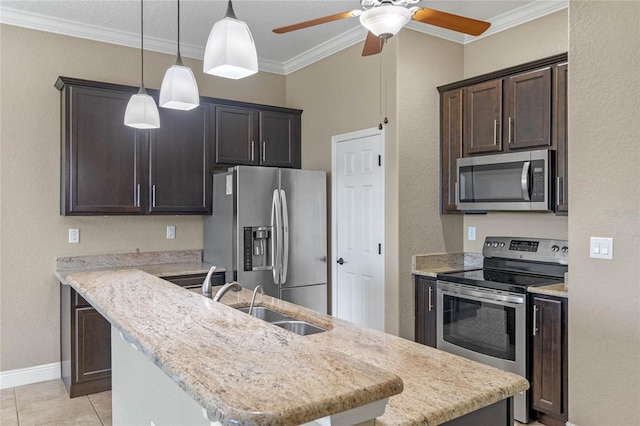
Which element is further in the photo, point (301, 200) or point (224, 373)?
point (301, 200)

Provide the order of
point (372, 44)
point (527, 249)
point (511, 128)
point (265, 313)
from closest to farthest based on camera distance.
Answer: point (265, 313)
point (372, 44)
point (511, 128)
point (527, 249)

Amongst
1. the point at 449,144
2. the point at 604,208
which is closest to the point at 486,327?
→ the point at 604,208

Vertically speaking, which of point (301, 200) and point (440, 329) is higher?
point (301, 200)

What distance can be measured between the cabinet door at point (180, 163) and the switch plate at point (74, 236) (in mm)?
640

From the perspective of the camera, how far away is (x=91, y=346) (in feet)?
Result: 11.6

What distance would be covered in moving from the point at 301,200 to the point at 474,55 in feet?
6.51

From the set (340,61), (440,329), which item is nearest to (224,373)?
(440,329)

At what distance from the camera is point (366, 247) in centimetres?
410

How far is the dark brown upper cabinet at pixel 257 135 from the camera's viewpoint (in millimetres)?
4324

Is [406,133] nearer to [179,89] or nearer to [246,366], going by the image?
[179,89]

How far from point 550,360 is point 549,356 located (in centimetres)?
2

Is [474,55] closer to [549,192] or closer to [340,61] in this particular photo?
[340,61]

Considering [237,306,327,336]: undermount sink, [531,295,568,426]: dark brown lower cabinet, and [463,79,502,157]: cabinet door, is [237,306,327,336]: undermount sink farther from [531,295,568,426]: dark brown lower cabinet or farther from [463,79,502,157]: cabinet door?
[463,79,502,157]: cabinet door

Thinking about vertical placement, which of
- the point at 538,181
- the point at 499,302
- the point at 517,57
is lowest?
the point at 499,302
